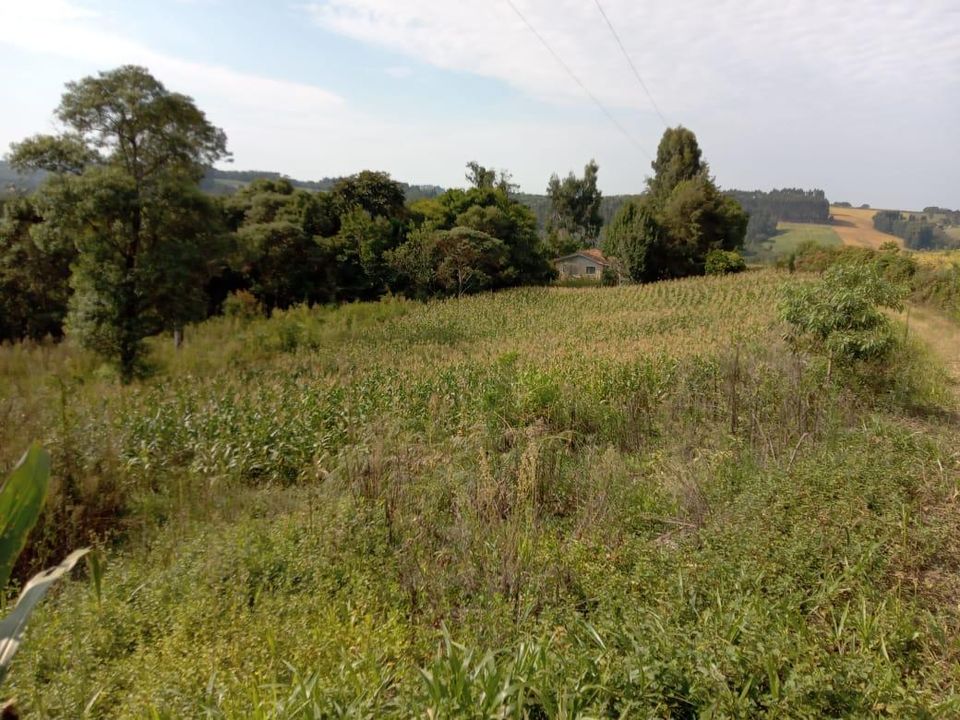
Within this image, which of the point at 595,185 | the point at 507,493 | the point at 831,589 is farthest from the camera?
the point at 595,185

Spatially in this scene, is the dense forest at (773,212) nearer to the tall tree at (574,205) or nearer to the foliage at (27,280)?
the tall tree at (574,205)

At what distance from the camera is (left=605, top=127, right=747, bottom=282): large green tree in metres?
32.0

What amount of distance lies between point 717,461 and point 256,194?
90.8 feet

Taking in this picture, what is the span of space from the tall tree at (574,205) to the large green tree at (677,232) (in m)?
16.9

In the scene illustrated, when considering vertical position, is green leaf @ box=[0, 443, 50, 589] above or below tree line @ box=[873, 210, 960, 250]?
below

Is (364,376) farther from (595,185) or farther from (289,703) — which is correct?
(595,185)

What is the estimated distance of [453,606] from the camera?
3287 millimetres

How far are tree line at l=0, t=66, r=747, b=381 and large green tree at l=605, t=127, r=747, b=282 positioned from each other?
0.08 metres

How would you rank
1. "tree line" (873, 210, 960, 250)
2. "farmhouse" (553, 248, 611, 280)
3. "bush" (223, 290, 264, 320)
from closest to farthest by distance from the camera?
"bush" (223, 290, 264, 320) → "tree line" (873, 210, 960, 250) → "farmhouse" (553, 248, 611, 280)

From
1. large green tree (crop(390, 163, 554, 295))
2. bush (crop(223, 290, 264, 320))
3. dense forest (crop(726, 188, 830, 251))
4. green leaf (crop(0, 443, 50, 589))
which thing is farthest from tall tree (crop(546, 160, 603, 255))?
green leaf (crop(0, 443, 50, 589))

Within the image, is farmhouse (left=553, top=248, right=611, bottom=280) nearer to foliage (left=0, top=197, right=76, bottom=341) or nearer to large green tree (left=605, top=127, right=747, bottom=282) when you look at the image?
large green tree (left=605, top=127, right=747, bottom=282)

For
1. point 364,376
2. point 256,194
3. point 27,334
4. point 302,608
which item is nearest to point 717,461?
point 302,608

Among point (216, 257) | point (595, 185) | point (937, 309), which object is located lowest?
point (937, 309)

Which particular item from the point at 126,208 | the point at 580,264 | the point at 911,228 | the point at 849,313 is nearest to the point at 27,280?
the point at 126,208
